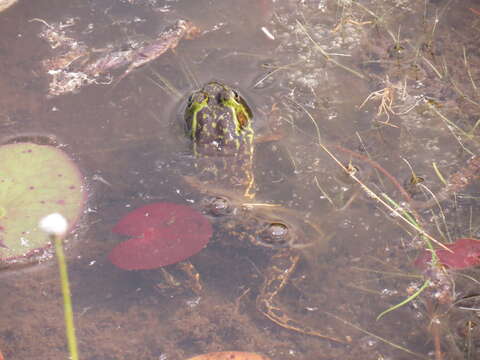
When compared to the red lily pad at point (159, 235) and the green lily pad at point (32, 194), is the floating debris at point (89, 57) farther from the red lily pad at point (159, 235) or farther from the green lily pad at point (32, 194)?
the red lily pad at point (159, 235)

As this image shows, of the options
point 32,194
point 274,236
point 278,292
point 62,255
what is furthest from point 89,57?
point 278,292

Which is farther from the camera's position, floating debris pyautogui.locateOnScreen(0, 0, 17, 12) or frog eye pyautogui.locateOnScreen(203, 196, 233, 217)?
floating debris pyautogui.locateOnScreen(0, 0, 17, 12)

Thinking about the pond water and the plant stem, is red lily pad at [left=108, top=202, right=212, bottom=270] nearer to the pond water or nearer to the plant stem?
the pond water

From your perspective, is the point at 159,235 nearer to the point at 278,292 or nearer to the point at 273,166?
the point at 278,292

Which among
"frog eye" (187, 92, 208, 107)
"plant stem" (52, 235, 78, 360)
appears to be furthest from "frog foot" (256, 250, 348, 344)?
"frog eye" (187, 92, 208, 107)

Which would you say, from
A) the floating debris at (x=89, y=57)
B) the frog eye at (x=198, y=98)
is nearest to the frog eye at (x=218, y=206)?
the frog eye at (x=198, y=98)

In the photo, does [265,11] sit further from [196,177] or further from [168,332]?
[168,332]

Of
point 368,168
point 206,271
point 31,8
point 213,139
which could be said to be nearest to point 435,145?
point 368,168
